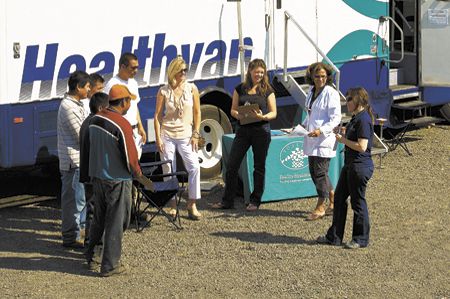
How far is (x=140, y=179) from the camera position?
7.79m

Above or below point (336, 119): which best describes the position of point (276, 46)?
above

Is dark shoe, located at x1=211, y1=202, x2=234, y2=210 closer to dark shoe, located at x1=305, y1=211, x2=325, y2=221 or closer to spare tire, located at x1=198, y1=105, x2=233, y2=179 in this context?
dark shoe, located at x1=305, y1=211, x2=325, y2=221

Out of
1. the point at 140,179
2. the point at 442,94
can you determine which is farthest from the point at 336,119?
the point at 442,94

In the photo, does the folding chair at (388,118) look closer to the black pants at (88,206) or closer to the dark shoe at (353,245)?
the dark shoe at (353,245)

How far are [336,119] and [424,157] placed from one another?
3.62 m

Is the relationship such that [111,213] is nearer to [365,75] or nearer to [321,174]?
[321,174]

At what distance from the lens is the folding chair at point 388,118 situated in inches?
532

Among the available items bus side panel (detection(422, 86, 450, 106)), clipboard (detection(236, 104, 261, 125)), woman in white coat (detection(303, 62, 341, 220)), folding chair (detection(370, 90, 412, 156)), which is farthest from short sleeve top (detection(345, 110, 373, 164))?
bus side panel (detection(422, 86, 450, 106))

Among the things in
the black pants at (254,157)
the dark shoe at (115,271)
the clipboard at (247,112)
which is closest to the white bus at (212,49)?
the black pants at (254,157)

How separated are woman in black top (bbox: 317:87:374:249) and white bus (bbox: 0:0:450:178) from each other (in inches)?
118

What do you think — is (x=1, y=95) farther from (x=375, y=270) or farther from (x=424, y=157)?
(x=424, y=157)

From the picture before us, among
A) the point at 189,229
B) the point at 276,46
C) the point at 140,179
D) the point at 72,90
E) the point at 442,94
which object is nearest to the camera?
the point at 140,179

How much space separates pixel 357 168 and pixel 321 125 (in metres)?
1.13

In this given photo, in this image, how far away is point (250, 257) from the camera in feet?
27.5
